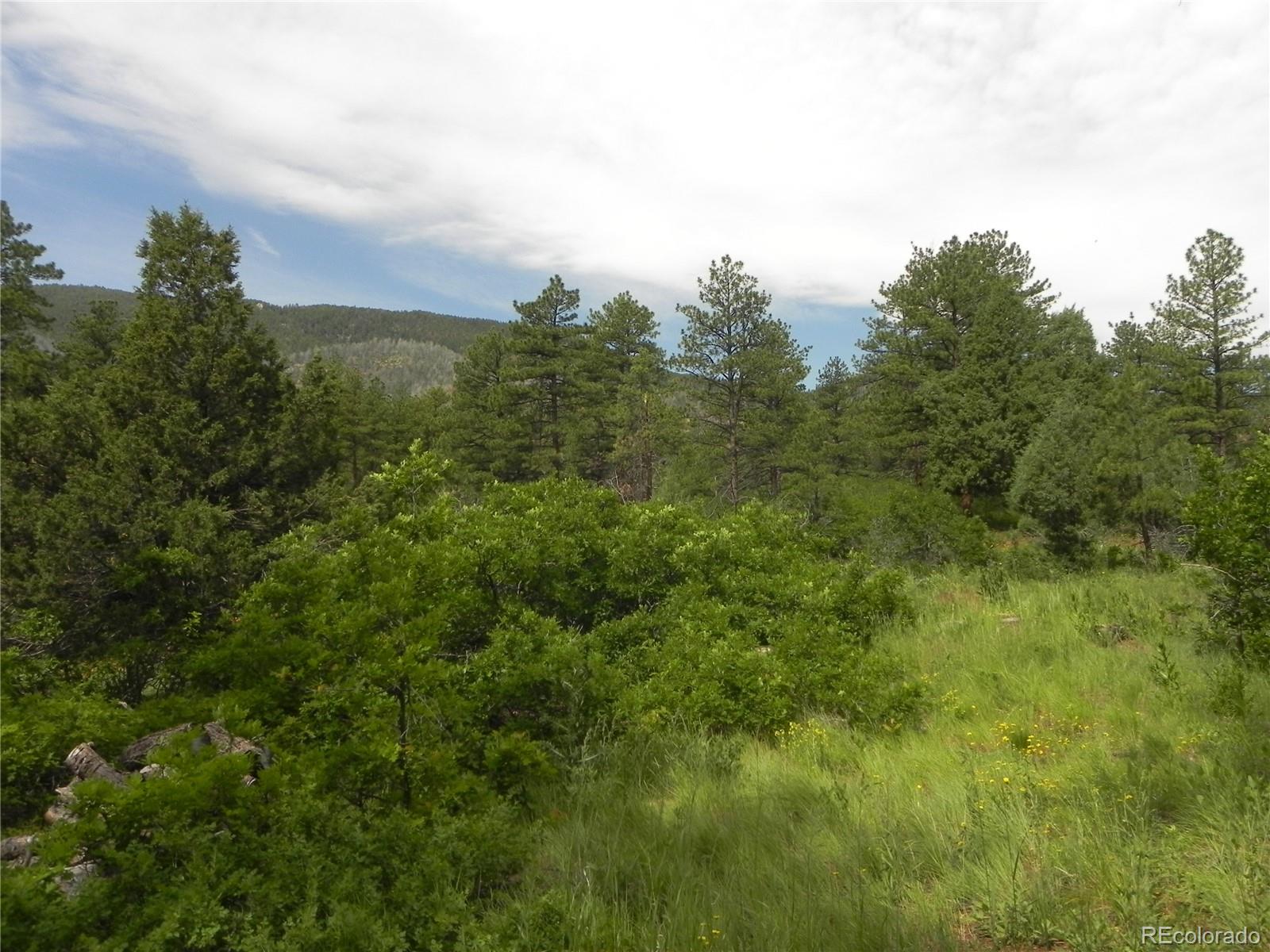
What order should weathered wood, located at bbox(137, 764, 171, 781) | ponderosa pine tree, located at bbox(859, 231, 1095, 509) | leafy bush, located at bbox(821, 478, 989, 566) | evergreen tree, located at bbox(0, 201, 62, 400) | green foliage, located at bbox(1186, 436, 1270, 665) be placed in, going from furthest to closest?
ponderosa pine tree, located at bbox(859, 231, 1095, 509) < evergreen tree, located at bbox(0, 201, 62, 400) < leafy bush, located at bbox(821, 478, 989, 566) < green foliage, located at bbox(1186, 436, 1270, 665) < weathered wood, located at bbox(137, 764, 171, 781)

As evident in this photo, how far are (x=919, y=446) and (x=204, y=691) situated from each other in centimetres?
2881

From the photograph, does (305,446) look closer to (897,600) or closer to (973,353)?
(897,600)

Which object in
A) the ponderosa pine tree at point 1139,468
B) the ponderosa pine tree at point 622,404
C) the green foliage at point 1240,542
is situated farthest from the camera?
the ponderosa pine tree at point 622,404

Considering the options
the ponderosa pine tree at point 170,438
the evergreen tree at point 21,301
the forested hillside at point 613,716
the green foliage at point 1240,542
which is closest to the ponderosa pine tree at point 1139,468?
the forested hillside at point 613,716

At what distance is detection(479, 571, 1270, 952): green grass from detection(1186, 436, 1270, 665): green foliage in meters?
0.46

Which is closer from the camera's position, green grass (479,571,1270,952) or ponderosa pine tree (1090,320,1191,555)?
green grass (479,571,1270,952)

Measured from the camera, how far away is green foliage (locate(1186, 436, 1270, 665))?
5734mm

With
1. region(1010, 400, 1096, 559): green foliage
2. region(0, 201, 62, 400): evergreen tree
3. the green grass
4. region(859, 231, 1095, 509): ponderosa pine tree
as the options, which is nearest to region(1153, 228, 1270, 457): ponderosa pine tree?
region(859, 231, 1095, 509): ponderosa pine tree

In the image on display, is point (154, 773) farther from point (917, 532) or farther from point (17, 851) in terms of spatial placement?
point (917, 532)

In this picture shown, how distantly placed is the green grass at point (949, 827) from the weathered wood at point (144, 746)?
233 cm

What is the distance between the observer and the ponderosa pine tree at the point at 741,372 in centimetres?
2452

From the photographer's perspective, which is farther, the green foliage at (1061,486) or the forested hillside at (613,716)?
the green foliage at (1061,486)

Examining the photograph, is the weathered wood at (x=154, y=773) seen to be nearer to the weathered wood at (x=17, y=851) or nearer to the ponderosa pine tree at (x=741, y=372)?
the weathered wood at (x=17, y=851)

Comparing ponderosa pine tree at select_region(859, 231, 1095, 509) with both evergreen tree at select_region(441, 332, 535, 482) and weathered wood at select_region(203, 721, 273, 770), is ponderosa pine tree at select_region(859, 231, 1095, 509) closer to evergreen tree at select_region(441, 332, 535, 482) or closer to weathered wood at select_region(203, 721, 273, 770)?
evergreen tree at select_region(441, 332, 535, 482)
